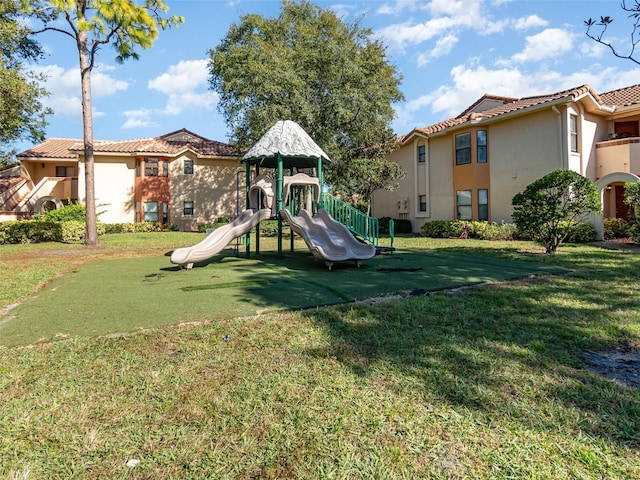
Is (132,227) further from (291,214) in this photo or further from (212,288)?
(212,288)

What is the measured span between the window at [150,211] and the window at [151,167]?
6.68 feet

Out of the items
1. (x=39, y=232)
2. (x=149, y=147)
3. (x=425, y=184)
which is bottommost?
(x=39, y=232)

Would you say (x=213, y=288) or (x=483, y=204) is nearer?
(x=213, y=288)

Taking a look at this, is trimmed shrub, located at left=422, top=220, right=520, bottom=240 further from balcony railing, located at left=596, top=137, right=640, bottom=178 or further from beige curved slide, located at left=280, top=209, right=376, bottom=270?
beige curved slide, located at left=280, top=209, right=376, bottom=270

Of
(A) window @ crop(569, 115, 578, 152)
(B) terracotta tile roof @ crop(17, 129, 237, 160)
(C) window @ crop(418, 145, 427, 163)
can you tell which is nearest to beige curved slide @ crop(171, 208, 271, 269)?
(A) window @ crop(569, 115, 578, 152)

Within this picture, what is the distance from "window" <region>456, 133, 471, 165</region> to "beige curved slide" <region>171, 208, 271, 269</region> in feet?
41.6

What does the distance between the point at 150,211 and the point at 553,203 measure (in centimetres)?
2475

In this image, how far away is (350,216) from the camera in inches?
436

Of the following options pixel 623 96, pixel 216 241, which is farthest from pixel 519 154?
pixel 216 241

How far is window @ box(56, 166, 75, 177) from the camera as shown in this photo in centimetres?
2995

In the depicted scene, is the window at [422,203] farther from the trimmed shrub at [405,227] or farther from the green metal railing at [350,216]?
the green metal railing at [350,216]

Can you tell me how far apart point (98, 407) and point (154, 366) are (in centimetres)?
66

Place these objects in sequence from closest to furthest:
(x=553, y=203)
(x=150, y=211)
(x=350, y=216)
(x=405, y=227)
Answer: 1. (x=553, y=203)
2. (x=350, y=216)
3. (x=405, y=227)
4. (x=150, y=211)

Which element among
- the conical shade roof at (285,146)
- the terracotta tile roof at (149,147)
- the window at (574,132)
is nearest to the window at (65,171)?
the terracotta tile roof at (149,147)
